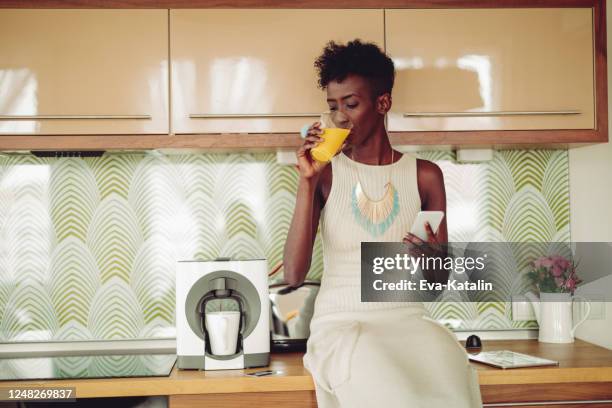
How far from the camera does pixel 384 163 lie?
1.77m

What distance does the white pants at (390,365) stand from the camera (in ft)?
4.72

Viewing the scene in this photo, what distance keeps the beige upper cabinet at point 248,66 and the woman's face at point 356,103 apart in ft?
0.52

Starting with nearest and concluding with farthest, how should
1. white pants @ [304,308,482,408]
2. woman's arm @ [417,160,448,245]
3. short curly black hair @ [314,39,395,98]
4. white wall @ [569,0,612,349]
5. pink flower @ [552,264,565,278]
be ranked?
white pants @ [304,308,482,408] < short curly black hair @ [314,39,395,98] < woman's arm @ [417,160,448,245] < white wall @ [569,0,612,349] < pink flower @ [552,264,565,278]

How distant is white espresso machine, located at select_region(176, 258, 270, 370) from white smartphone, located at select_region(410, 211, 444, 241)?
0.44 m

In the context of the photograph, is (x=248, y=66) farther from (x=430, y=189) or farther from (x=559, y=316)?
(x=559, y=316)

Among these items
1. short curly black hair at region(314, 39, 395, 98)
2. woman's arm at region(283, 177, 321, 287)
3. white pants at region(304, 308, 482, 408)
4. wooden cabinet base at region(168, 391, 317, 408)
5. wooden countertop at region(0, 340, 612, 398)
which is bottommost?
wooden cabinet base at region(168, 391, 317, 408)

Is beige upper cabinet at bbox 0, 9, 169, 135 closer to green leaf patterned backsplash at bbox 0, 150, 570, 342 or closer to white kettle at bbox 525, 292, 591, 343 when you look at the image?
green leaf patterned backsplash at bbox 0, 150, 570, 342

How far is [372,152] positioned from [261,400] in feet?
2.38

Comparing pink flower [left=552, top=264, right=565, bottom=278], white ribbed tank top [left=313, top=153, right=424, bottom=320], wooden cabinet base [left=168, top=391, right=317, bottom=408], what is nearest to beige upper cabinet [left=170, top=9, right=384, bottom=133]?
white ribbed tank top [left=313, top=153, right=424, bottom=320]

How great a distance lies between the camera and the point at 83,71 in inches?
70.9

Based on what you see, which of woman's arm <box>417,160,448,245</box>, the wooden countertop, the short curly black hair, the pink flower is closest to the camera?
the wooden countertop

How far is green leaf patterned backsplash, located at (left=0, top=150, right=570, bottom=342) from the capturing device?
210cm

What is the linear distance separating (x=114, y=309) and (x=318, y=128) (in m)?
1.04

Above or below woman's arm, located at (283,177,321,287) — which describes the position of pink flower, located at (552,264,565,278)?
below
